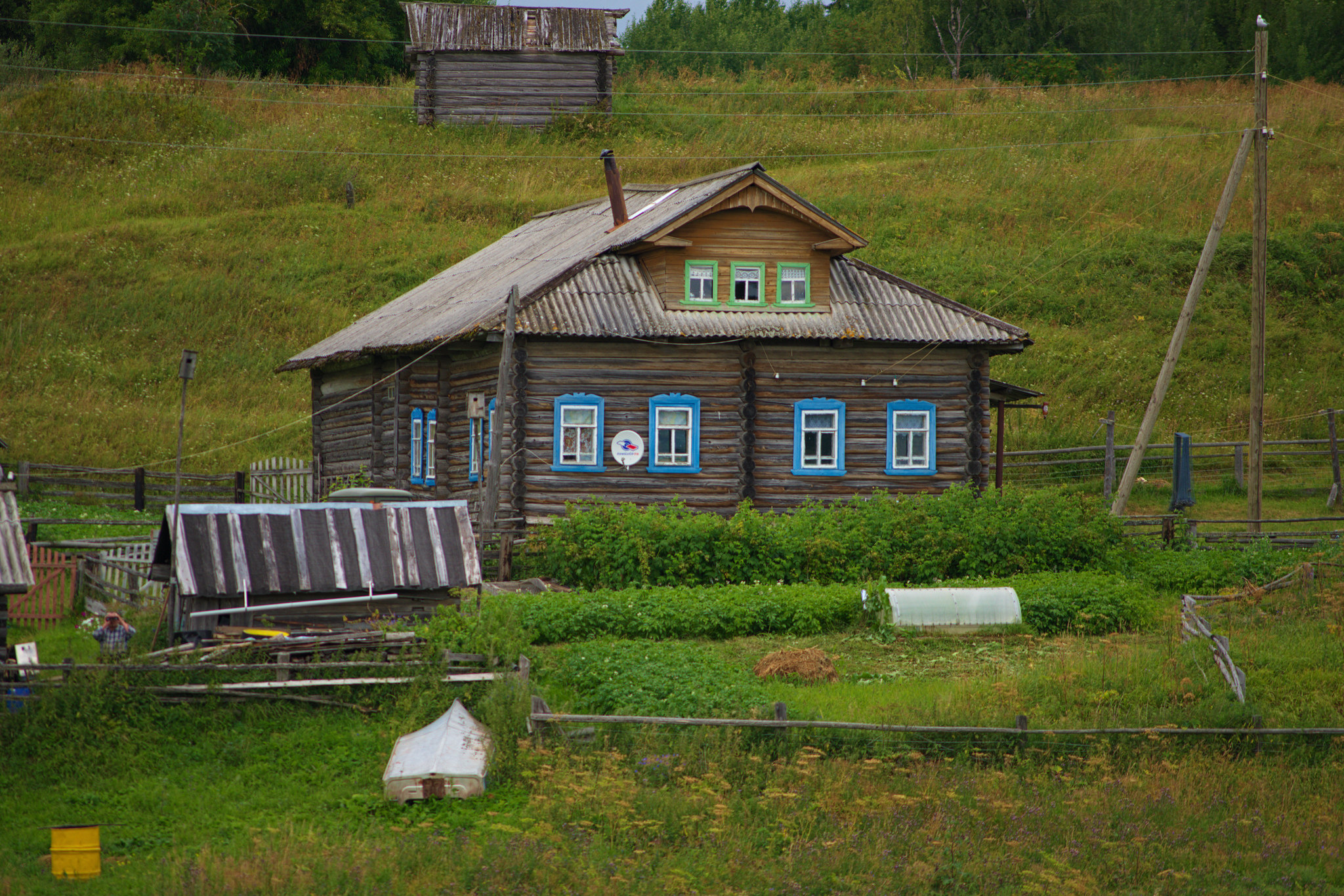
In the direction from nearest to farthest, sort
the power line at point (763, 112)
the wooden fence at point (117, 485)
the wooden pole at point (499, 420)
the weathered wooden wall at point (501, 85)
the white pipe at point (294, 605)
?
the white pipe at point (294, 605) → the wooden pole at point (499, 420) → the wooden fence at point (117, 485) → the weathered wooden wall at point (501, 85) → the power line at point (763, 112)

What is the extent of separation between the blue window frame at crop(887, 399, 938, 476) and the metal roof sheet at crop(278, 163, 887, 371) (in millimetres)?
3390

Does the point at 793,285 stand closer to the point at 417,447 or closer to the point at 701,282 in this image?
the point at 701,282

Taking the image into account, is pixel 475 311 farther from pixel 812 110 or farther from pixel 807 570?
pixel 812 110

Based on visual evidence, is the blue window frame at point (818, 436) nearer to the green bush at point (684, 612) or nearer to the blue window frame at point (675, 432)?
the blue window frame at point (675, 432)

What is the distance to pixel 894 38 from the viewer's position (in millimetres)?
67625

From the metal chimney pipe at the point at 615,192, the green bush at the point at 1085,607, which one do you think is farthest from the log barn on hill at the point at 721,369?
the green bush at the point at 1085,607

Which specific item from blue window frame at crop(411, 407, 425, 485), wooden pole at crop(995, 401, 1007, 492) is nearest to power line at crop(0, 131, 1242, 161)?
blue window frame at crop(411, 407, 425, 485)

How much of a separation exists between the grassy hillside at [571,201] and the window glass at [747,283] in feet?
38.1

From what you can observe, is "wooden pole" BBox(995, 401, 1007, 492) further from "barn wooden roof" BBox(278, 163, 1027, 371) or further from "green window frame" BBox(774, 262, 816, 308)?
"green window frame" BBox(774, 262, 816, 308)

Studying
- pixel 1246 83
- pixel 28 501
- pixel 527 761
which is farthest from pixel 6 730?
pixel 1246 83

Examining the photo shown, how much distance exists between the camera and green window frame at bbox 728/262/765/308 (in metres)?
25.4

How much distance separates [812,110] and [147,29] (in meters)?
28.7

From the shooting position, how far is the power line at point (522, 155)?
49031 mm

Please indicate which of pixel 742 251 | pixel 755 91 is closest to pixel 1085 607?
pixel 742 251
